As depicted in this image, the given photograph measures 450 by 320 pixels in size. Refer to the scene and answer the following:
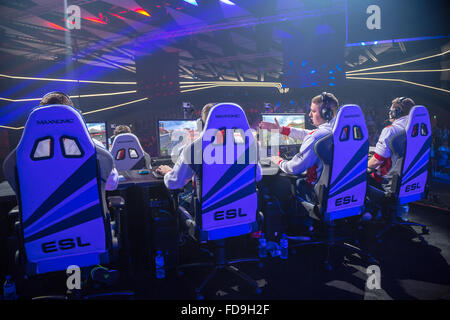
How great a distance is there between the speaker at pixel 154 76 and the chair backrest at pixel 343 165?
3939 millimetres

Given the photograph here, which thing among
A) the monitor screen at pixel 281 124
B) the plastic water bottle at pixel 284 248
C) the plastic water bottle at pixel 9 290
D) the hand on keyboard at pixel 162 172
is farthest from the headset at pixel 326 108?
the plastic water bottle at pixel 9 290

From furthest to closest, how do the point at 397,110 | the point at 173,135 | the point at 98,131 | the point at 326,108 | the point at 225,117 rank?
the point at 98,131
the point at 173,135
the point at 397,110
the point at 326,108
the point at 225,117

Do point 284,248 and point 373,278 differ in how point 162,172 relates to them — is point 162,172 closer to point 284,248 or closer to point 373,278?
point 284,248

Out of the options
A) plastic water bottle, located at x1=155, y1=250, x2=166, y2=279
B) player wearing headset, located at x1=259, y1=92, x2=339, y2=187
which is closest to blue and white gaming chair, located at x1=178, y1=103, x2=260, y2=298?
plastic water bottle, located at x1=155, y1=250, x2=166, y2=279

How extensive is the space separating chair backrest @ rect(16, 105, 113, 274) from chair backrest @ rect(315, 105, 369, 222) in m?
1.62

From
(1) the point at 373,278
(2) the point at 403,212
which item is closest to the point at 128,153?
(1) the point at 373,278

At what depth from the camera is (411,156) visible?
107 inches

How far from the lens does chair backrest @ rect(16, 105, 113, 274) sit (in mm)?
1467

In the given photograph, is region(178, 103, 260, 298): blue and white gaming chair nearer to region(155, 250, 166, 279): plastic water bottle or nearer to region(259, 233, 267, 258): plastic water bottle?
region(155, 250, 166, 279): plastic water bottle

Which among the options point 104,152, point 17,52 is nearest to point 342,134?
point 104,152

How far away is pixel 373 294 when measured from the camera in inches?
80.9

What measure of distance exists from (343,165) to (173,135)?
6.44 feet

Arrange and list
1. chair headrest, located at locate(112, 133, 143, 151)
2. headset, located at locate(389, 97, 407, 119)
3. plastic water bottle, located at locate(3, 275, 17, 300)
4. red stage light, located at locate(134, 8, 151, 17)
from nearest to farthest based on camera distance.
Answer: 1. plastic water bottle, located at locate(3, 275, 17, 300)
2. headset, located at locate(389, 97, 407, 119)
3. chair headrest, located at locate(112, 133, 143, 151)
4. red stage light, located at locate(134, 8, 151, 17)
